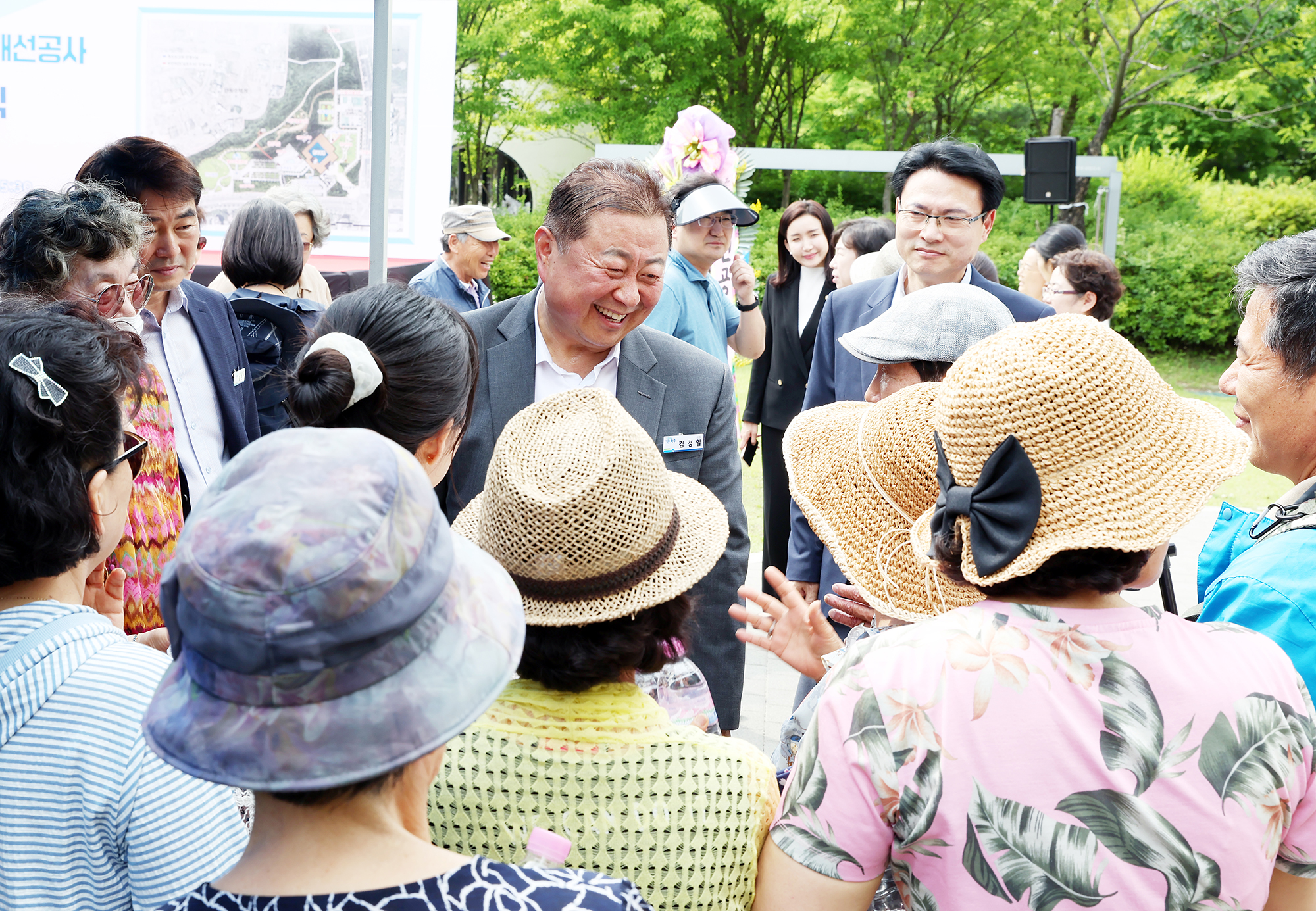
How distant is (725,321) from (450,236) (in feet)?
8.41

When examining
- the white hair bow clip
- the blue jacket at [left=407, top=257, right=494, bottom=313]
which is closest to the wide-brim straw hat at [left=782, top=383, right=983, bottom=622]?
the white hair bow clip

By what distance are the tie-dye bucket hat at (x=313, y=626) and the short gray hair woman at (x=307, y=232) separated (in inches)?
169

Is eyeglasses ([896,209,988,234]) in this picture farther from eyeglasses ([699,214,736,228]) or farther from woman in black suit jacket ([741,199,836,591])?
woman in black suit jacket ([741,199,836,591])

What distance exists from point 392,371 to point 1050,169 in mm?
9955

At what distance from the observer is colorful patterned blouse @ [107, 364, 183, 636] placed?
7.18 ft

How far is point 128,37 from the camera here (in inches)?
191

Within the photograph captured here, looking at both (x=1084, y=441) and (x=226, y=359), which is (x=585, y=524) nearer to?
(x=1084, y=441)

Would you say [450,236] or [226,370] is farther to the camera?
[450,236]

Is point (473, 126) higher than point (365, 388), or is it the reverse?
point (473, 126)

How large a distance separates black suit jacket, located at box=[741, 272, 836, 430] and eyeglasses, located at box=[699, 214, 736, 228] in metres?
0.80

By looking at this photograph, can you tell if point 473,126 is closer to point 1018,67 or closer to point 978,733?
point 1018,67

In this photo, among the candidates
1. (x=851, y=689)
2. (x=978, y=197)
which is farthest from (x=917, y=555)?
(x=978, y=197)

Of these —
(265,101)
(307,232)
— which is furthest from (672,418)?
(307,232)

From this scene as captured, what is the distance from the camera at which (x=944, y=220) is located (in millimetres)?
3588
